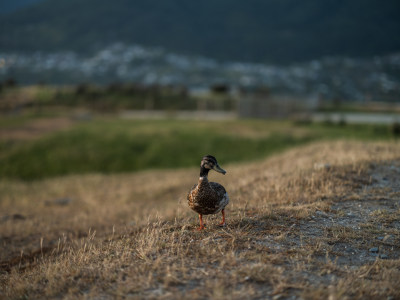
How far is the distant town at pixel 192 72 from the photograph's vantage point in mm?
105062

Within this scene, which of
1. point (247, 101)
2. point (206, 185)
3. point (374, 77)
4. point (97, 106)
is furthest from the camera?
point (374, 77)

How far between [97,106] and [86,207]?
128 feet

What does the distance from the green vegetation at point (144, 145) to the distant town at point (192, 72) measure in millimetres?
57182

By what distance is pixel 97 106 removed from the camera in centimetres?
5466

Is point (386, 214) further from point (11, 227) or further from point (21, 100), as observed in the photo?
point (21, 100)

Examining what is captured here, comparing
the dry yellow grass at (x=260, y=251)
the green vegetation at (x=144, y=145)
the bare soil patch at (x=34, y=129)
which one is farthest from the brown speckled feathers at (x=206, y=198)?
the bare soil patch at (x=34, y=129)

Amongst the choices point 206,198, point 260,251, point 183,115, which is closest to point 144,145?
point 183,115

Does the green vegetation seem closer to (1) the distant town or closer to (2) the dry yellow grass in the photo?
Answer: (2) the dry yellow grass

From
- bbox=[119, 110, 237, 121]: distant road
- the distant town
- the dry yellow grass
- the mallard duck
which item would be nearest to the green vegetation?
bbox=[119, 110, 237, 121]: distant road

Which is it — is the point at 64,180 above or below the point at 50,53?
below

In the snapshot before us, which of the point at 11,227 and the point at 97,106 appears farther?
the point at 97,106

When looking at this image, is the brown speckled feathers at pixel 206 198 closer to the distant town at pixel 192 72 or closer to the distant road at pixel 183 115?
the distant road at pixel 183 115

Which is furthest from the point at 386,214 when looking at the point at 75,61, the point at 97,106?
the point at 75,61

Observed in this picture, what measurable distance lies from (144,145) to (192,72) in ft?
439
